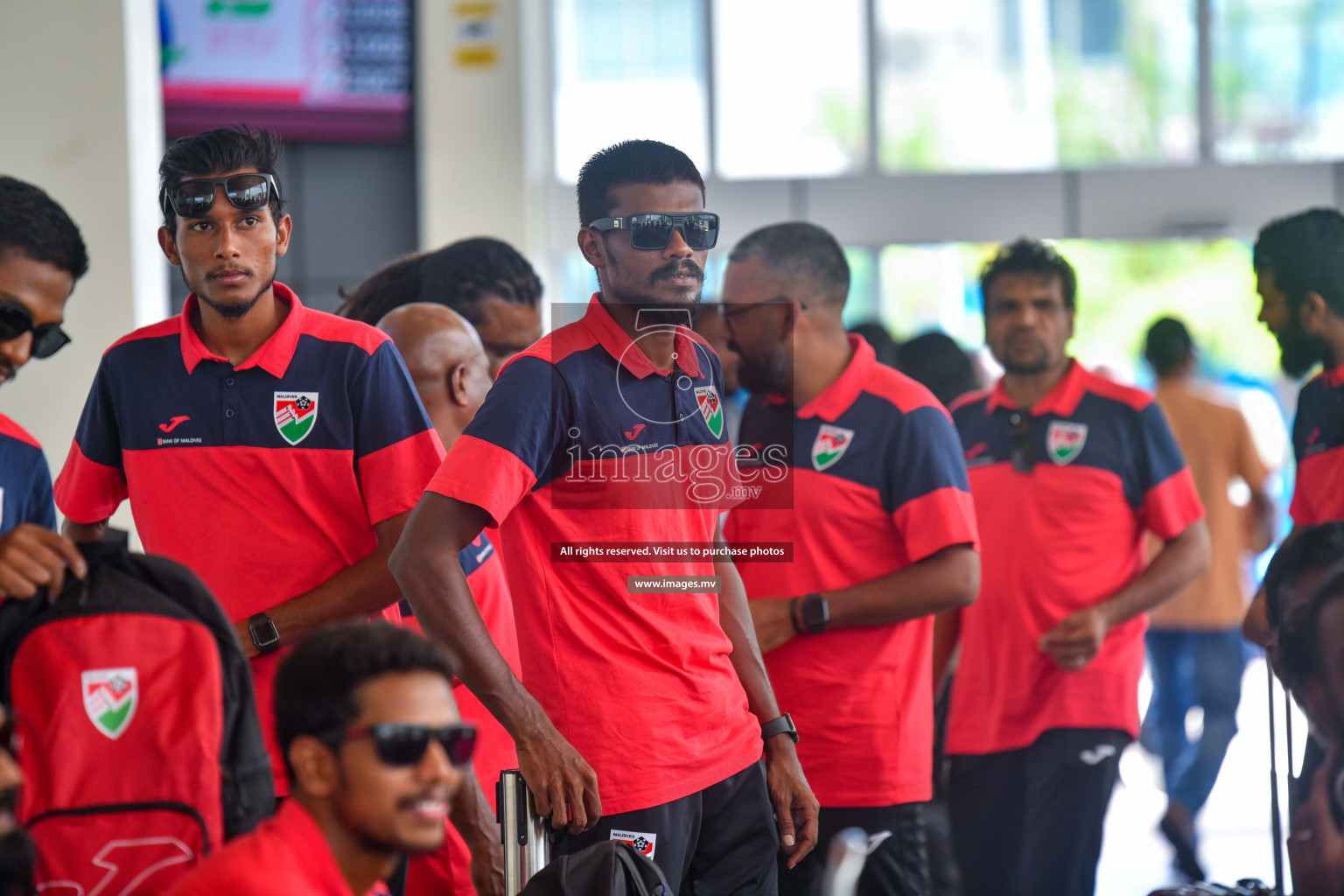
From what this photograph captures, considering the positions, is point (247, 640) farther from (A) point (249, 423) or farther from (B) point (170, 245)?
(B) point (170, 245)

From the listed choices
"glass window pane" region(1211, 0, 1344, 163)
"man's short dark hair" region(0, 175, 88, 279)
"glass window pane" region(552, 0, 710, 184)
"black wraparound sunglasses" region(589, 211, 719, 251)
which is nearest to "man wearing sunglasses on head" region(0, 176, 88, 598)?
"man's short dark hair" region(0, 175, 88, 279)

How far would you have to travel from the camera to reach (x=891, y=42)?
799 cm

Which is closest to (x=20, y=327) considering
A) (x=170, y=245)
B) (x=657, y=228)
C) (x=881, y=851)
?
Answer: (x=170, y=245)

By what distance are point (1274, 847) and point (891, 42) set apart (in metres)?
6.51

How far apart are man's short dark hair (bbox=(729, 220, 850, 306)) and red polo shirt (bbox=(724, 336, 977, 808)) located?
25 cm

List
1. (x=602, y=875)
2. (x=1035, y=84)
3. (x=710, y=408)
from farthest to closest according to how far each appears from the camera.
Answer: (x=1035, y=84)
(x=710, y=408)
(x=602, y=875)

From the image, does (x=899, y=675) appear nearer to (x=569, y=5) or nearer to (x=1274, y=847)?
(x=1274, y=847)

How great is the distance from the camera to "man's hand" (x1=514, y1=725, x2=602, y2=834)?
191 cm

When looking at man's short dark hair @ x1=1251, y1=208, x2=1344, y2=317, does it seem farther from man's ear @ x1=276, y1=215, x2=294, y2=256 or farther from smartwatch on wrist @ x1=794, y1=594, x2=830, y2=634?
man's ear @ x1=276, y1=215, x2=294, y2=256

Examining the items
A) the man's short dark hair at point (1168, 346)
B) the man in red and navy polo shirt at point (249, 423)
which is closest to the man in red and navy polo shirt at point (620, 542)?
the man in red and navy polo shirt at point (249, 423)

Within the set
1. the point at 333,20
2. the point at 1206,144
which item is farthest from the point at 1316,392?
the point at 333,20

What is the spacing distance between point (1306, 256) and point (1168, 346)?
2.52m

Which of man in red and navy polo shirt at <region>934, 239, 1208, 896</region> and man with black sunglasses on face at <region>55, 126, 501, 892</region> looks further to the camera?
man in red and navy polo shirt at <region>934, 239, 1208, 896</region>

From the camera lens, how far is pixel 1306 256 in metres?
2.98
